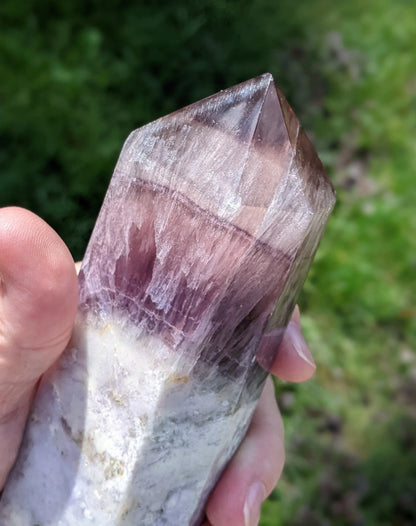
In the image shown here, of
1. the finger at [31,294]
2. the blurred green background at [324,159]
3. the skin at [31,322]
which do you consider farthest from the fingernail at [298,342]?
the blurred green background at [324,159]

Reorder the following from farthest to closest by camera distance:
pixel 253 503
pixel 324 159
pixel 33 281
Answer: pixel 324 159
pixel 253 503
pixel 33 281

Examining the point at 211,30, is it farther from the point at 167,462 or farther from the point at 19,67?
the point at 167,462

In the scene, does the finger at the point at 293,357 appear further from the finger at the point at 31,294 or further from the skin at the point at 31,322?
the finger at the point at 31,294

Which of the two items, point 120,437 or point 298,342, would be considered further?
point 298,342

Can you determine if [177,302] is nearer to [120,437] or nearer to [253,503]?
[120,437]

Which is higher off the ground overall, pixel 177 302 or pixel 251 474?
pixel 177 302

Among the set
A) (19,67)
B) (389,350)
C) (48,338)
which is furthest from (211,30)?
(389,350)

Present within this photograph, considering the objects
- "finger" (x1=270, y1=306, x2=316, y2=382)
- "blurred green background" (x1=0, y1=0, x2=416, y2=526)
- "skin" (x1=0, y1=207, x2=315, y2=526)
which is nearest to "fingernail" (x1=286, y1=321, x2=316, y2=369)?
"finger" (x1=270, y1=306, x2=316, y2=382)

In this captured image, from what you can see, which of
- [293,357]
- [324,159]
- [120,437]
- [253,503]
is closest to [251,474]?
[253,503]
